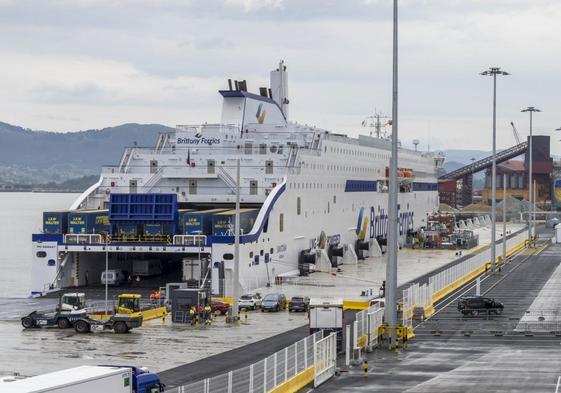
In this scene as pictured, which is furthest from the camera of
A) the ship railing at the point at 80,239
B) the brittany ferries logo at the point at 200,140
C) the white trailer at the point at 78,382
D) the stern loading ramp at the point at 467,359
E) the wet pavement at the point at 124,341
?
the brittany ferries logo at the point at 200,140

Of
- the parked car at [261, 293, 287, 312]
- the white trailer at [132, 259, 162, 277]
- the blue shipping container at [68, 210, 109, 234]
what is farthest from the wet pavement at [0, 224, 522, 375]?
the white trailer at [132, 259, 162, 277]

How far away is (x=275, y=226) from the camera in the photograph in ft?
242

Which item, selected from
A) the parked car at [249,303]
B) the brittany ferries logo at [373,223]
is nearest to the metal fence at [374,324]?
the parked car at [249,303]

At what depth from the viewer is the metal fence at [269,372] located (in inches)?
1177

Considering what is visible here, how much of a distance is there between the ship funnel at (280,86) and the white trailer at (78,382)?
→ 7872 centimetres

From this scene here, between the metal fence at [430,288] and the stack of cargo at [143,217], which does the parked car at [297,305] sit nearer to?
the metal fence at [430,288]

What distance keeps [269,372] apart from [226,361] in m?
8.00

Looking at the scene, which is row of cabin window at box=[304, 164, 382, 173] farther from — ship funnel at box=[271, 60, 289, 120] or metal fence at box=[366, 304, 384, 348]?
metal fence at box=[366, 304, 384, 348]

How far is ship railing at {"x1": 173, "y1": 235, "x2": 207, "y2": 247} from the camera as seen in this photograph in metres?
65.2

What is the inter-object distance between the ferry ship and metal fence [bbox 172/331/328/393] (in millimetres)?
22397

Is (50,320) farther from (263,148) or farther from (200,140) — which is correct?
(200,140)

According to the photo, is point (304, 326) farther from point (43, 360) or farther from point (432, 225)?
point (432, 225)

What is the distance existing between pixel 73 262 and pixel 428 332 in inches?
1056

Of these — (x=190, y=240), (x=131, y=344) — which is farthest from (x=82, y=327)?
(x=190, y=240)
